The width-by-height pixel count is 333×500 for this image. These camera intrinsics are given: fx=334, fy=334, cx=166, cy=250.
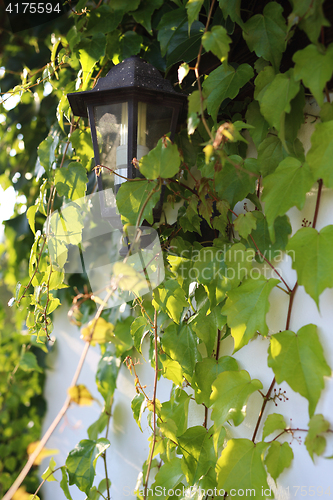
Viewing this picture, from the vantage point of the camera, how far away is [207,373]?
76 cm

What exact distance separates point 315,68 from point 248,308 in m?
0.41

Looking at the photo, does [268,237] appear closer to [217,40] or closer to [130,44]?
[217,40]

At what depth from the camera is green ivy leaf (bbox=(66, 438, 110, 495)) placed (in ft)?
3.06

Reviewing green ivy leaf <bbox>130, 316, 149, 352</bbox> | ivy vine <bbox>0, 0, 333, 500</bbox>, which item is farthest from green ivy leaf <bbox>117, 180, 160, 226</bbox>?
green ivy leaf <bbox>130, 316, 149, 352</bbox>

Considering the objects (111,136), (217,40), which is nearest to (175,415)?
(111,136)

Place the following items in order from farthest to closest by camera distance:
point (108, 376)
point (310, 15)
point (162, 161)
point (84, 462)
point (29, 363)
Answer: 1. point (29, 363)
2. point (108, 376)
3. point (84, 462)
4. point (162, 161)
5. point (310, 15)

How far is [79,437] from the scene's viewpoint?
1451mm

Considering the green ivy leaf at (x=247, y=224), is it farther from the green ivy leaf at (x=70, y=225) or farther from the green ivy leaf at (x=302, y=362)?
the green ivy leaf at (x=70, y=225)

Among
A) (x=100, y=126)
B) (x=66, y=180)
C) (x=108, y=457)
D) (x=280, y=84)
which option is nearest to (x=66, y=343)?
(x=108, y=457)

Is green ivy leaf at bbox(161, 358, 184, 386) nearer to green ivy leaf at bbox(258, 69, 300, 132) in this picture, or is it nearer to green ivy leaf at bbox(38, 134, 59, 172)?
green ivy leaf at bbox(258, 69, 300, 132)

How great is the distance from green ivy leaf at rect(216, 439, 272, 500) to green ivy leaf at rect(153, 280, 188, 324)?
0.27m

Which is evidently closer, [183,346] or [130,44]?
[183,346]

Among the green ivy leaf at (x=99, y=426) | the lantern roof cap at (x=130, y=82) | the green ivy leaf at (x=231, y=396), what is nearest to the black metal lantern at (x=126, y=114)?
the lantern roof cap at (x=130, y=82)

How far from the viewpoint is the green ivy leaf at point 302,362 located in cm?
52
